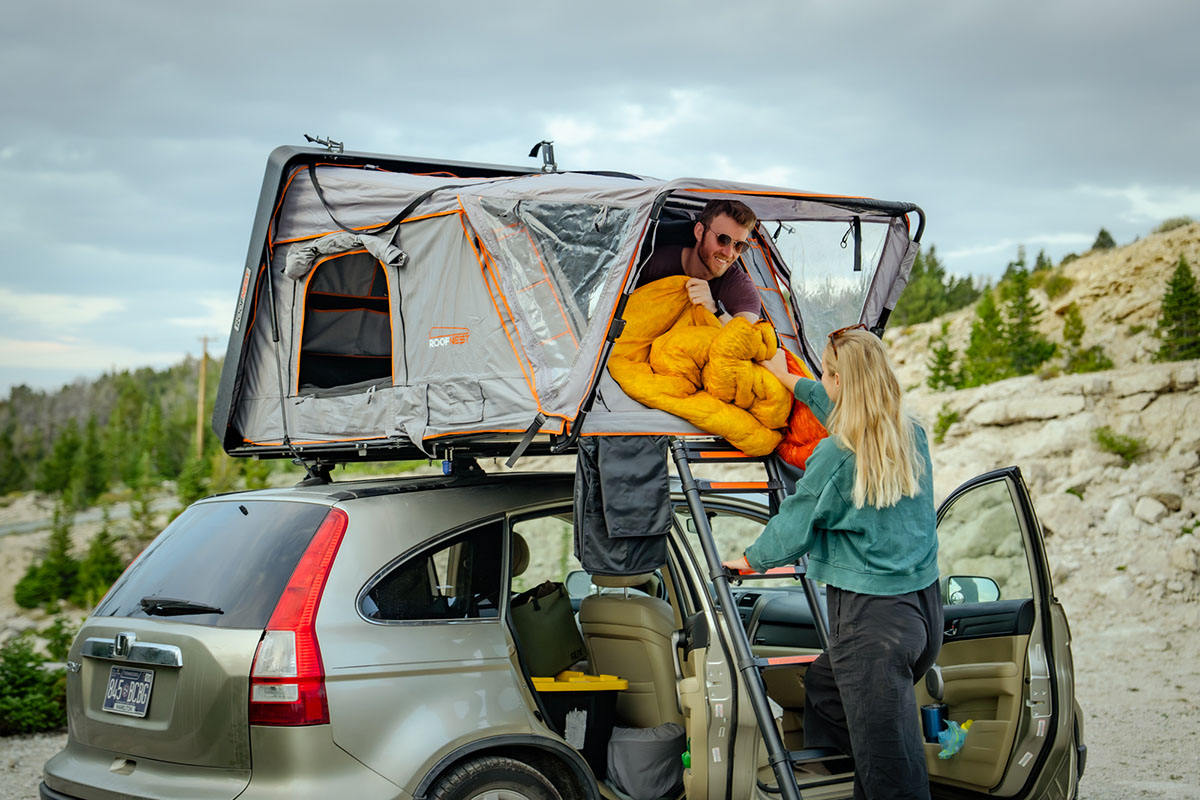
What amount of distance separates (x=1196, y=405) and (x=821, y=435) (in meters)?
15.5

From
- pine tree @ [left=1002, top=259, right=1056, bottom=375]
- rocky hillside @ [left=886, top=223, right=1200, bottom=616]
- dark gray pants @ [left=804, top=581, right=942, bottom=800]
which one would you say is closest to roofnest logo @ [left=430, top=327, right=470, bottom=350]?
dark gray pants @ [left=804, top=581, right=942, bottom=800]

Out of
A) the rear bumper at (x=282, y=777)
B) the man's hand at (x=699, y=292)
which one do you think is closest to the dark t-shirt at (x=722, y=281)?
the man's hand at (x=699, y=292)

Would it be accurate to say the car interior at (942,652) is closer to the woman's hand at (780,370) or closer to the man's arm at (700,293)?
the woman's hand at (780,370)

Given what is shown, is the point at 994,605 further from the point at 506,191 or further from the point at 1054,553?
the point at 1054,553

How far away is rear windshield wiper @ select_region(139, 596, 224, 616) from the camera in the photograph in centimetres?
334

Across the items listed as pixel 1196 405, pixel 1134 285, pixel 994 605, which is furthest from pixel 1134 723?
pixel 1134 285

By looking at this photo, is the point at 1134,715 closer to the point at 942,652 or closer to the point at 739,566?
Answer: the point at 942,652

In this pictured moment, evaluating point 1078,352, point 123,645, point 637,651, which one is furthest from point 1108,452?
point 123,645

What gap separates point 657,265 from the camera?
5090mm

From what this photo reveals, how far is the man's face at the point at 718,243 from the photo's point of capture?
473 cm

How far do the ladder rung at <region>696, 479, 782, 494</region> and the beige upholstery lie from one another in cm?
47

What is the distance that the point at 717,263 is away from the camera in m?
4.80

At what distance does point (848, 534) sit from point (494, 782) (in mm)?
1488

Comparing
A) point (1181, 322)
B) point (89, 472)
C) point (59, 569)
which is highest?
point (1181, 322)
